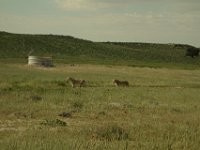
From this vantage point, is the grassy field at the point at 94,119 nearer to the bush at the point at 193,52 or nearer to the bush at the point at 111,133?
the bush at the point at 111,133

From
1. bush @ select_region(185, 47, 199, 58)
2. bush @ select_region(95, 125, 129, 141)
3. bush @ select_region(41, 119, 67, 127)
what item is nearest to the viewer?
bush @ select_region(95, 125, 129, 141)

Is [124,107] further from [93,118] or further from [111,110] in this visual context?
[93,118]

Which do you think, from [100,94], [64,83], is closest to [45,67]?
[64,83]

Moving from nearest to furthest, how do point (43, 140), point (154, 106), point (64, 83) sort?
point (43, 140) → point (154, 106) → point (64, 83)

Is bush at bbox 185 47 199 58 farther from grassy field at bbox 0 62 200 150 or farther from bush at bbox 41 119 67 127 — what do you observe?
bush at bbox 41 119 67 127

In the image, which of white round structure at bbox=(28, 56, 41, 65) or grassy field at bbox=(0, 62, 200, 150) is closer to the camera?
grassy field at bbox=(0, 62, 200, 150)

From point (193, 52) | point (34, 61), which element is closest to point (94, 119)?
point (34, 61)

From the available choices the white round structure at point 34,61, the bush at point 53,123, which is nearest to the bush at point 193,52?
the white round structure at point 34,61

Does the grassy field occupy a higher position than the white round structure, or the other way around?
the white round structure

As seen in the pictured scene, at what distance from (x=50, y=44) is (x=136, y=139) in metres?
77.3

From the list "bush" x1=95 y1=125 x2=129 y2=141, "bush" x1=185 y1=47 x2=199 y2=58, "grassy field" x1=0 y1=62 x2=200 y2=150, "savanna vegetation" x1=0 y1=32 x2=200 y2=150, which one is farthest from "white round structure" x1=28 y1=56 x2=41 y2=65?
"bush" x1=185 y1=47 x2=199 y2=58

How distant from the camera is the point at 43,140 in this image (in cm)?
1124

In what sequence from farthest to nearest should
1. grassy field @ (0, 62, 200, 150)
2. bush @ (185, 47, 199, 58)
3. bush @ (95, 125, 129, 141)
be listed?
1. bush @ (185, 47, 199, 58)
2. bush @ (95, 125, 129, 141)
3. grassy field @ (0, 62, 200, 150)

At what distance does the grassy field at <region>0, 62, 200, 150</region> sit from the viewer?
11.3 metres
